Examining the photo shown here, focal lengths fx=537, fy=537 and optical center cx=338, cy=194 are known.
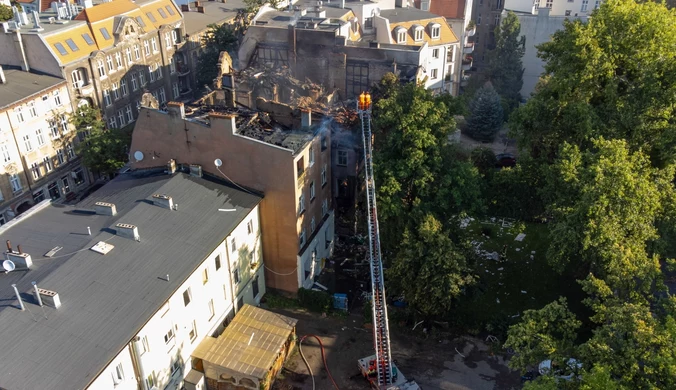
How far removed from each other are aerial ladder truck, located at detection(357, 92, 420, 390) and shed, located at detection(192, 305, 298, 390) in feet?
16.2

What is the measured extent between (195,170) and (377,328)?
15.1 m

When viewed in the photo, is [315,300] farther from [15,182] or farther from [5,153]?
[5,153]

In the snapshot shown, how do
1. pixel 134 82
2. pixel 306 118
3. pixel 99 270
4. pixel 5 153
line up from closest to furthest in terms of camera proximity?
pixel 99 270 < pixel 306 118 < pixel 5 153 < pixel 134 82

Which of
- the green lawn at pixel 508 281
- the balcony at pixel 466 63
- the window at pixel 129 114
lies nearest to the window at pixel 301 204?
the green lawn at pixel 508 281

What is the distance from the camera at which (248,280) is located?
34719mm

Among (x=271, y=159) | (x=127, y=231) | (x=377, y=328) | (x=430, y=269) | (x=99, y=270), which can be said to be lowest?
(x=377, y=328)

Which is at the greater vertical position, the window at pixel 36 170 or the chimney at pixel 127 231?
the chimney at pixel 127 231

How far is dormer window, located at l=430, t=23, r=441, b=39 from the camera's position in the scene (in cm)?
6303

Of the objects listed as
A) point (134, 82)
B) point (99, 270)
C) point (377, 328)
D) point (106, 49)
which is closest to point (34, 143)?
point (106, 49)

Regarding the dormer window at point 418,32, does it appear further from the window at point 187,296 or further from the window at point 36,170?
the window at point 187,296

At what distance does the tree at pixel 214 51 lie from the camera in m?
67.2

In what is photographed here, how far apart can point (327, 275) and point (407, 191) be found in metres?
9.63

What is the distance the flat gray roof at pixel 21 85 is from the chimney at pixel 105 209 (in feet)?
68.3

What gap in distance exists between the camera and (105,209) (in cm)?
2973
